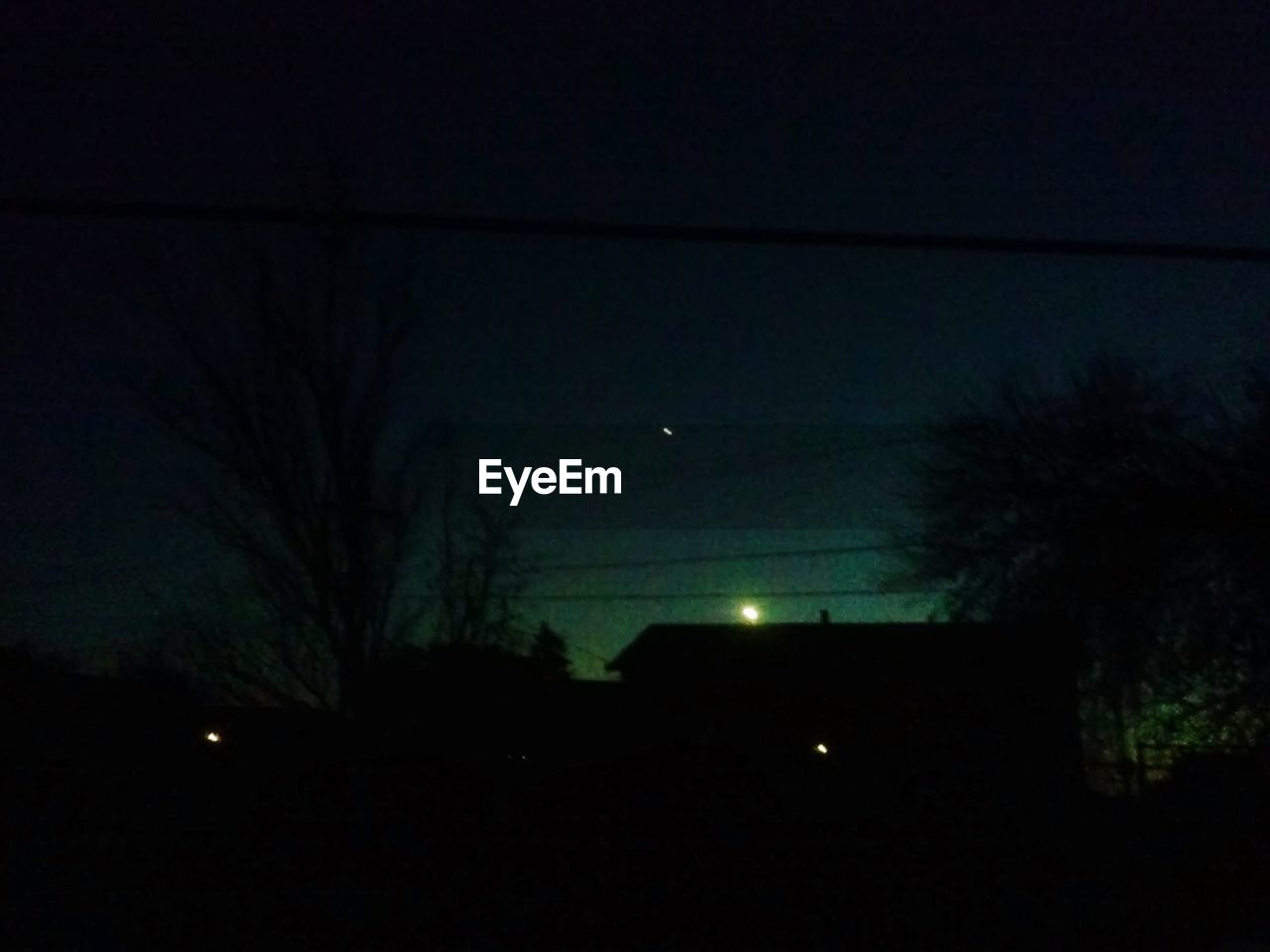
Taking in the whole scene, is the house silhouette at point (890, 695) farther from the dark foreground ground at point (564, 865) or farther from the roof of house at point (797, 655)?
the dark foreground ground at point (564, 865)

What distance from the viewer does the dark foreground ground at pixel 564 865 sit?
10484 mm

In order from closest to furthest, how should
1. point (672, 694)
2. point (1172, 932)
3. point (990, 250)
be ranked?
point (990, 250)
point (1172, 932)
point (672, 694)

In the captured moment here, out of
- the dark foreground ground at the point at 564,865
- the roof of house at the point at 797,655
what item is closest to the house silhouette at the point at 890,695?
the roof of house at the point at 797,655

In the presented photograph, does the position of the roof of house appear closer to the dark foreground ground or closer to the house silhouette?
the house silhouette

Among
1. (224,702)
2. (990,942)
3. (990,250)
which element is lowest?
(990,942)

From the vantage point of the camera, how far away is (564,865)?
11.5 m

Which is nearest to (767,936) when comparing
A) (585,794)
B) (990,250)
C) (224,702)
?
(585,794)

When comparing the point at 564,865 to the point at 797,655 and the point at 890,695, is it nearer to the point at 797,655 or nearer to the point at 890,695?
the point at 890,695

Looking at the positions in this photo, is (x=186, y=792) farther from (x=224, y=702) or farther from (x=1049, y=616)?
(x=1049, y=616)

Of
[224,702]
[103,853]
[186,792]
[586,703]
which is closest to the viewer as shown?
[103,853]

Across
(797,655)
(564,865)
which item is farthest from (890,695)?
(564,865)

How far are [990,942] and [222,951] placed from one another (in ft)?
16.6

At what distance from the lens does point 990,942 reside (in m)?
10.3

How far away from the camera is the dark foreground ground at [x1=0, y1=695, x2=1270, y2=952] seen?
1048 centimetres
